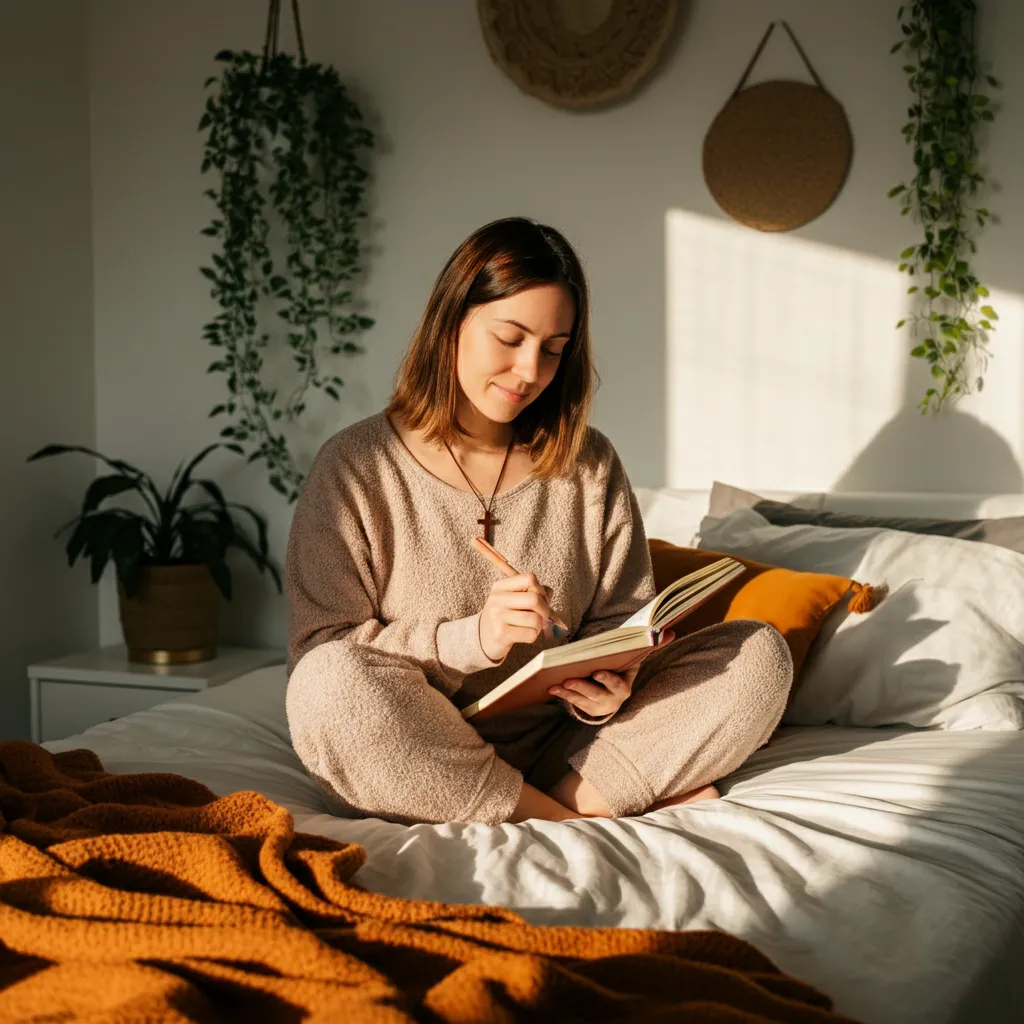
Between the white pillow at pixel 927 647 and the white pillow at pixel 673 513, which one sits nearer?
the white pillow at pixel 927 647

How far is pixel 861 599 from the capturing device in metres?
2.09

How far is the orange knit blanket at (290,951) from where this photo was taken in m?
0.87

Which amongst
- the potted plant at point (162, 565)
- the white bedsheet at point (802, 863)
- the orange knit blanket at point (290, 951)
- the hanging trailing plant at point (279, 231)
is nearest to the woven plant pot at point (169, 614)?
the potted plant at point (162, 565)

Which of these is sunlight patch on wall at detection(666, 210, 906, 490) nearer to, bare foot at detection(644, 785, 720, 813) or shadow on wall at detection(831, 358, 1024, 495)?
shadow on wall at detection(831, 358, 1024, 495)

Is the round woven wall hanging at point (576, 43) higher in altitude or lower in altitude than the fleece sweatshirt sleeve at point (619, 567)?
higher

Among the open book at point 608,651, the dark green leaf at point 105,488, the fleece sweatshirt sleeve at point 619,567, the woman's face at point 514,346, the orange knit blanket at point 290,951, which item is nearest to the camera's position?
the orange knit blanket at point 290,951

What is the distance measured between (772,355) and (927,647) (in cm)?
101

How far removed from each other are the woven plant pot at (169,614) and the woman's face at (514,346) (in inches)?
60.9

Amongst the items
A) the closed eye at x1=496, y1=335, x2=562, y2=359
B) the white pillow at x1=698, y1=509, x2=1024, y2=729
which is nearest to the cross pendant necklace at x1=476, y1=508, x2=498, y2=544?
the closed eye at x1=496, y1=335, x2=562, y2=359

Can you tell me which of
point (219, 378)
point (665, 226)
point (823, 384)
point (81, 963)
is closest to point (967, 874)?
point (81, 963)

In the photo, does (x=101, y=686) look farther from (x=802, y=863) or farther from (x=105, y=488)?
(x=802, y=863)

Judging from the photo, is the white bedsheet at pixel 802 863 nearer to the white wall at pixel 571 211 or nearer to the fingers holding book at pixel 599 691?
the fingers holding book at pixel 599 691

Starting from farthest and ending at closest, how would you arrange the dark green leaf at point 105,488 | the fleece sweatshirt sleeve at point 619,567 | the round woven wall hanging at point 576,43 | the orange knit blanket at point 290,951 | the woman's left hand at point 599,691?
the dark green leaf at point 105,488 → the round woven wall hanging at point 576,43 → the fleece sweatshirt sleeve at point 619,567 → the woman's left hand at point 599,691 → the orange knit blanket at point 290,951

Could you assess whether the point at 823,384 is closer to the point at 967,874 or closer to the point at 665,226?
the point at 665,226
